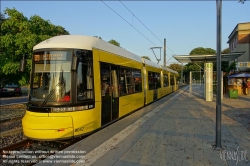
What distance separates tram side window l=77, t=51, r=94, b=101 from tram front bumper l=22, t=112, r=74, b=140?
0.79 meters

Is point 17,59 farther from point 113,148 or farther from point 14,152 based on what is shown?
point 113,148

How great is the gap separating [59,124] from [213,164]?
3970 mm

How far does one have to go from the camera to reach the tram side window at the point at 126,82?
32.3ft

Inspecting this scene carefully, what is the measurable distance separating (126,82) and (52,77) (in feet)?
14.7

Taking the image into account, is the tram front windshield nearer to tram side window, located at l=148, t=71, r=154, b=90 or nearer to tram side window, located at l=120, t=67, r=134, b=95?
tram side window, located at l=120, t=67, r=134, b=95

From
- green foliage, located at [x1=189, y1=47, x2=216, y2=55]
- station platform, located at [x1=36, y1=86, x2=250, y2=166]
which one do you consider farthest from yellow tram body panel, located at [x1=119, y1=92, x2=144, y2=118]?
green foliage, located at [x1=189, y1=47, x2=216, y2=55]

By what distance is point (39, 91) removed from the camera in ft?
22.1

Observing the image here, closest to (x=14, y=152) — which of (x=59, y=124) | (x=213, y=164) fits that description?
(x=59, y=124)

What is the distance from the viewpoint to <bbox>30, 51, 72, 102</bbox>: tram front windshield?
645 cm

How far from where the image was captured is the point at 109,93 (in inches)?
328

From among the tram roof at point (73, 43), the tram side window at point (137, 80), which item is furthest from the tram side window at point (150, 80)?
the tram roof at point (73, 43)

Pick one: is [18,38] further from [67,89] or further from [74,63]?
[74,63]

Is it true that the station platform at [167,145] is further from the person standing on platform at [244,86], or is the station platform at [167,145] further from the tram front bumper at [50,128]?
the person standing on platform at [244,86]

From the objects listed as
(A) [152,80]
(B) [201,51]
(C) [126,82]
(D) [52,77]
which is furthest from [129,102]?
(B) [201,51]
